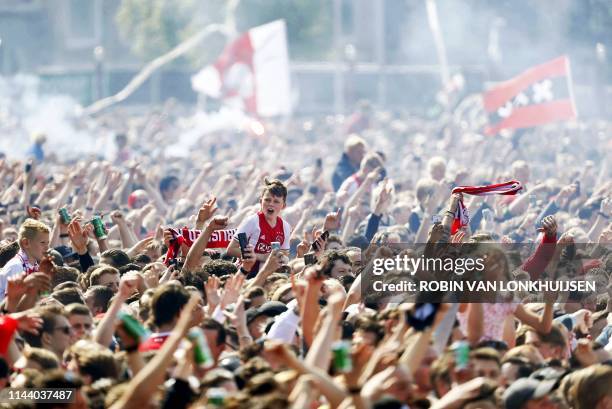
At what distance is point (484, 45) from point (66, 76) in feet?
59.2

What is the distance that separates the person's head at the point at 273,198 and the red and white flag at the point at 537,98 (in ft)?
38.3

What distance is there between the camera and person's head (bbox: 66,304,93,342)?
8330mm

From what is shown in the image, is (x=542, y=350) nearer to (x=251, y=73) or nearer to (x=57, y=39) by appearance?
(x=251, y=73)

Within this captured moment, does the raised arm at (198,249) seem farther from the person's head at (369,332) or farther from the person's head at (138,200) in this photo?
the person's head at (138,200)

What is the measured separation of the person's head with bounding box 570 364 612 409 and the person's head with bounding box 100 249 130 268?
4.42 m

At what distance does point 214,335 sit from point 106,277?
2.11 metres

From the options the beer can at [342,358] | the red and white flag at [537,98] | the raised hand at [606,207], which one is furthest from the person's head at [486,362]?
the red and white flag at [537,98]

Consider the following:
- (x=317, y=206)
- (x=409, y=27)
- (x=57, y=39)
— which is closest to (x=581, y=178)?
(x=317, y=206)

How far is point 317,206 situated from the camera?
1712 cm

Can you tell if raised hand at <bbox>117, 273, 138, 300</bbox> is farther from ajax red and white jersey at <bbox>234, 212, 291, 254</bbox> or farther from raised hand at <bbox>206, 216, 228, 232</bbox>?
ajax red and white jersey at <bbox>234, 212, 291, 254</bbox>

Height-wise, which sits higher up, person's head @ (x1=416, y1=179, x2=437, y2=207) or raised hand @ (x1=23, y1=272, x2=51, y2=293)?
person's head @ (x1=416, y1=179, x2=437, y2=207)

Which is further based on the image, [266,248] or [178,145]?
[178,145]

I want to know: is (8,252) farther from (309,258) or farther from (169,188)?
(169,188)

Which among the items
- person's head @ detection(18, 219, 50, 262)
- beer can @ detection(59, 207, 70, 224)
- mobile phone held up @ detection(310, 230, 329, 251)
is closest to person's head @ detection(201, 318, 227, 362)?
person's head @ detection(18, 219, 50, 262)
